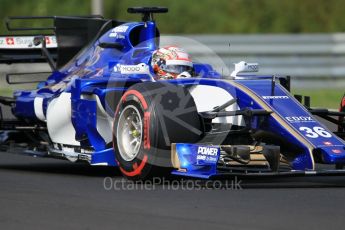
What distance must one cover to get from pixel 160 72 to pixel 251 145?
1.33 meters

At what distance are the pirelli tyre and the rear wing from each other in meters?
2.36

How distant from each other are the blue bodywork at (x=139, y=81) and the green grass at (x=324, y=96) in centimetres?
667

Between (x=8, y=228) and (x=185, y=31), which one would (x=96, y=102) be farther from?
(x=185, y=31)

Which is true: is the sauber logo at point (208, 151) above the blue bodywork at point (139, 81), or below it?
below

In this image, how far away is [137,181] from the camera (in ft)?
27.0

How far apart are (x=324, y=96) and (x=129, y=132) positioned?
9.53m

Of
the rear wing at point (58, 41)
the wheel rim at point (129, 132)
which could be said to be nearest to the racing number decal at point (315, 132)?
the wheel rim at point (129, 132)

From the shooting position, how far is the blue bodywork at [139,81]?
791 cm

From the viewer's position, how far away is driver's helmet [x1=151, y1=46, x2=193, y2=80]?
359 inches

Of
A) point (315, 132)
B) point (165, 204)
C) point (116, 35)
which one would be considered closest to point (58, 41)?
point (116, 35)

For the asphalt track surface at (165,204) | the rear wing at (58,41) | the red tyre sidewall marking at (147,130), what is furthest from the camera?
the rear wing at (58,41)

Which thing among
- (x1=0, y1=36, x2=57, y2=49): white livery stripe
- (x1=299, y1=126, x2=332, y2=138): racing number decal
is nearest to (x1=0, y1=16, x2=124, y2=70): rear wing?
(x1=0, y1=36, x2=57, y2=49): white livery stripe

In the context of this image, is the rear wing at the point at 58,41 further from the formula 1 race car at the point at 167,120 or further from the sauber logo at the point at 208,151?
the sauber logo at the point at 208,151

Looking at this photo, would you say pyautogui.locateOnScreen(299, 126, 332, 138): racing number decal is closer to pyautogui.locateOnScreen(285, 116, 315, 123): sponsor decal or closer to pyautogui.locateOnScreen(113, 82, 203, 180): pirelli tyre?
pyautogui.locateOnScreen(285, 116, 315, 123): sponsor decal
